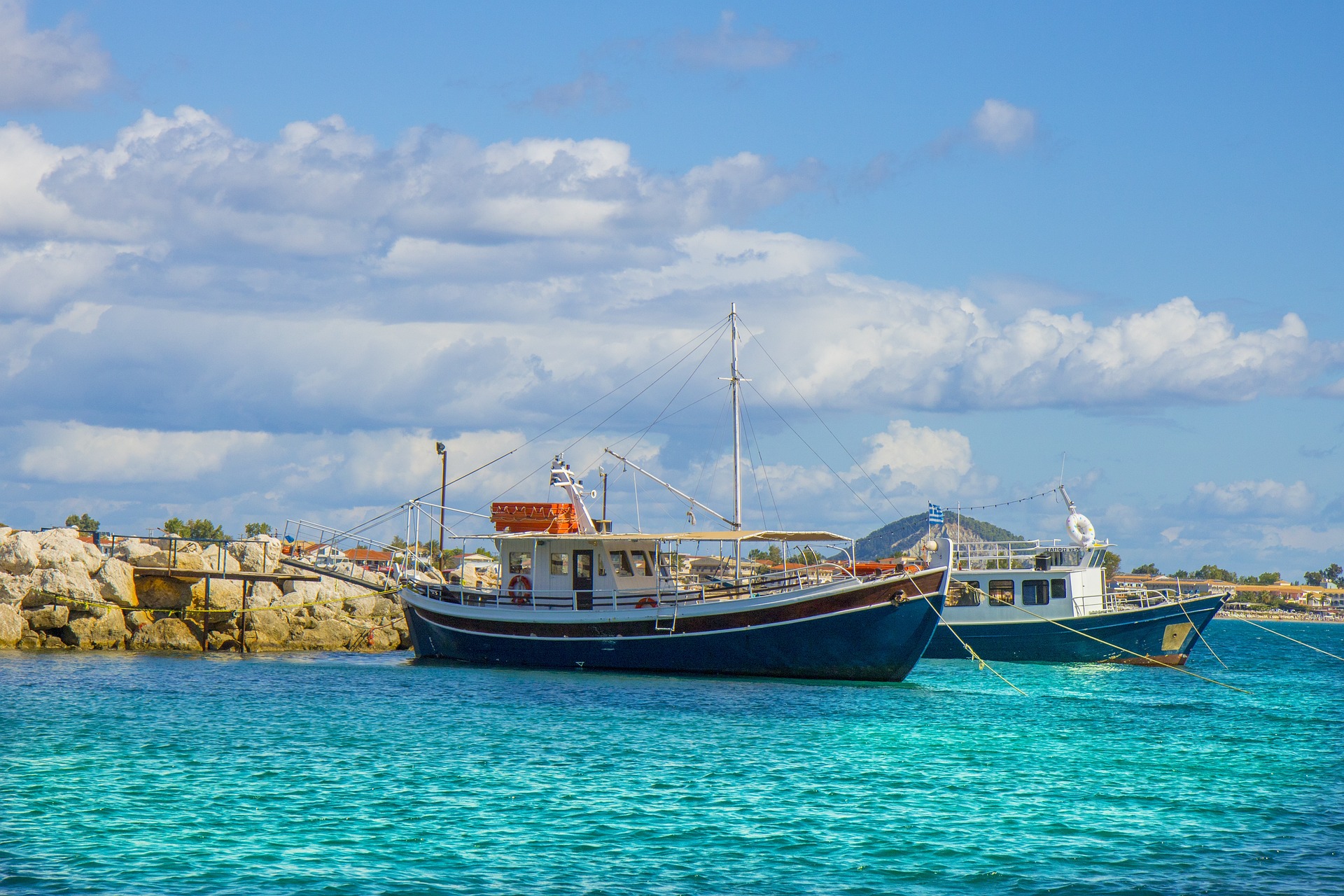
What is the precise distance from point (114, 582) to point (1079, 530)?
32577 millimetres

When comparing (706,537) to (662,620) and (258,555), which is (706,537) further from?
(258,555)

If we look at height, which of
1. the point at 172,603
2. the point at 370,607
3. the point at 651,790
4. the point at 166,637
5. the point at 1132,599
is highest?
the point at 172,603

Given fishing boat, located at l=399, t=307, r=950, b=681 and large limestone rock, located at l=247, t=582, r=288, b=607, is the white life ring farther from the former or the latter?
large limestone rock, located at l=247, t=582, r=288, b=607

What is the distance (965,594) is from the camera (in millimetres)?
42125

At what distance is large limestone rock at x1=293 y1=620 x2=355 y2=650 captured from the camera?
44.4 m

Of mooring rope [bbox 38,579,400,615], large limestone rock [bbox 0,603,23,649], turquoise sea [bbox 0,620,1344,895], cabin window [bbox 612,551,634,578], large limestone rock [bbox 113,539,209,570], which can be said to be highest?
large limestone rock [bbox 113,539,209,570]

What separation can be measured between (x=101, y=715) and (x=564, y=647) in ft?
41.5

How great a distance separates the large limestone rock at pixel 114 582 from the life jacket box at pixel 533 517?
14.4 metres

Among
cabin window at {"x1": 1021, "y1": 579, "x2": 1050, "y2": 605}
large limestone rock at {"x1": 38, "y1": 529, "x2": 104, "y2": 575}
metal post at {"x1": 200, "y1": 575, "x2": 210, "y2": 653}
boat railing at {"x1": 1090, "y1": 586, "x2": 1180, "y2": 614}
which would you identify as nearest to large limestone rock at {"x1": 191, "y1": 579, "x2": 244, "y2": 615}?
metal post at {"x1": 200, "y1": 575, "x2": 210, "y2": 653}

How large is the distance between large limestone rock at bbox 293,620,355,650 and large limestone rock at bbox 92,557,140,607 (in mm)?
6008

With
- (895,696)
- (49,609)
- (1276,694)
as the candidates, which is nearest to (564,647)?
(895,696)

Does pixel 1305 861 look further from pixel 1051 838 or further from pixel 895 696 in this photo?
pixel 895 696

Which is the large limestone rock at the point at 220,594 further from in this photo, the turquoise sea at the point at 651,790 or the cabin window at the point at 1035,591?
the cabin window at the point at 1035,591

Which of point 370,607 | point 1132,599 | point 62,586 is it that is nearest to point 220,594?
point 62,586
